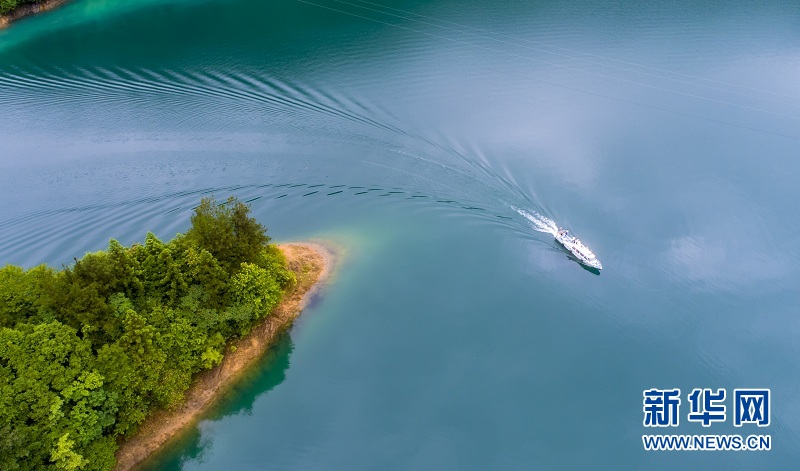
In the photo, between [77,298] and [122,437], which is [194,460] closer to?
[122,437]

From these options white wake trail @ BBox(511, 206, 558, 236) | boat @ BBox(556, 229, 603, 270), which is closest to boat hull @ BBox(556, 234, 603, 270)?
boat @ BBox(556, 229, 603, 270)

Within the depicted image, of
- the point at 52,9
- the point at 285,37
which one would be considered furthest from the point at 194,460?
the point at 52,9

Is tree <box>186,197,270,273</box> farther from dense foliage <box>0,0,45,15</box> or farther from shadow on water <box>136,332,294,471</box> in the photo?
dense foliage <box>0,0,45,15</box>

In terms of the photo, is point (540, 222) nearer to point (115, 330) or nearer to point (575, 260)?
point (575, 260)

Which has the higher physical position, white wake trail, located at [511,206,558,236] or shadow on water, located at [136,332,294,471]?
white wake trail, located at [511,206,558,236]

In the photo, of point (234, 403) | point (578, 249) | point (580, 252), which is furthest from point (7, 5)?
point (580, 252)

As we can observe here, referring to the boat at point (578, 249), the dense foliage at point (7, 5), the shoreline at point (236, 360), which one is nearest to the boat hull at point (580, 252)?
the boat at point (578, 249)
